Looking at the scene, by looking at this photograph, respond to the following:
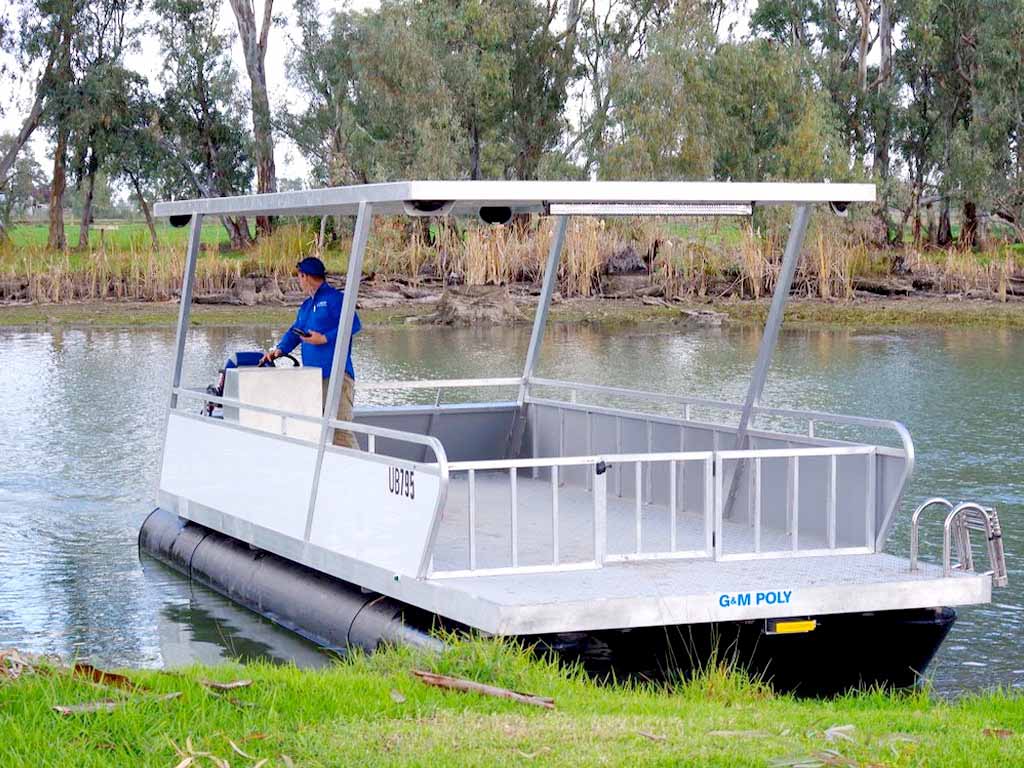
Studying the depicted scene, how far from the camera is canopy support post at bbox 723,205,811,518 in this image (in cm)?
898

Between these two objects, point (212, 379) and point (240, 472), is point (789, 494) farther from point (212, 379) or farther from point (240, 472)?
point (212, 379)

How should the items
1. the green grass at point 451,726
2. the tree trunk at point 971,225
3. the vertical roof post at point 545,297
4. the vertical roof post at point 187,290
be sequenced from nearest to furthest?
the green grass at point 451,726
the vertical roof post at point 187,290
the vertical roof post at point 545,297
the tree trunk at point 971,225

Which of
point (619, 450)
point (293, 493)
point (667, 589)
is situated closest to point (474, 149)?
point (619, 450)

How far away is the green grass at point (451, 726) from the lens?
5246 mm

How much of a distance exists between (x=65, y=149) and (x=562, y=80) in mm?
14376

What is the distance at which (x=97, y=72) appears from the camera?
147 ft

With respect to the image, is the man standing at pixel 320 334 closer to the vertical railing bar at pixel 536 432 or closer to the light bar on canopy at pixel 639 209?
the vertical railing bar at pixel 536 432

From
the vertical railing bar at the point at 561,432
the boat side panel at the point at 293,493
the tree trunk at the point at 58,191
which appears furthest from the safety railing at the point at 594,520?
the tree trunk at the point at 58,191

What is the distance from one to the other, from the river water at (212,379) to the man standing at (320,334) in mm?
1402

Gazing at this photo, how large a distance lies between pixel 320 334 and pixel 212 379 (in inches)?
623

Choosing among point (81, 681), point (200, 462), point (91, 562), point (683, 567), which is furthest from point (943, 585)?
point (91, 562)

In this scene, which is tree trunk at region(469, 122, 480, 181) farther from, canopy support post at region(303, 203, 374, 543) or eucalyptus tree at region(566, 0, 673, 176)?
canopy support post at region(303, 203, 374, 543)

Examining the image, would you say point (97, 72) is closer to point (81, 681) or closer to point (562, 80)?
point (562, 80)

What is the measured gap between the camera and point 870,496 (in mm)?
8188
